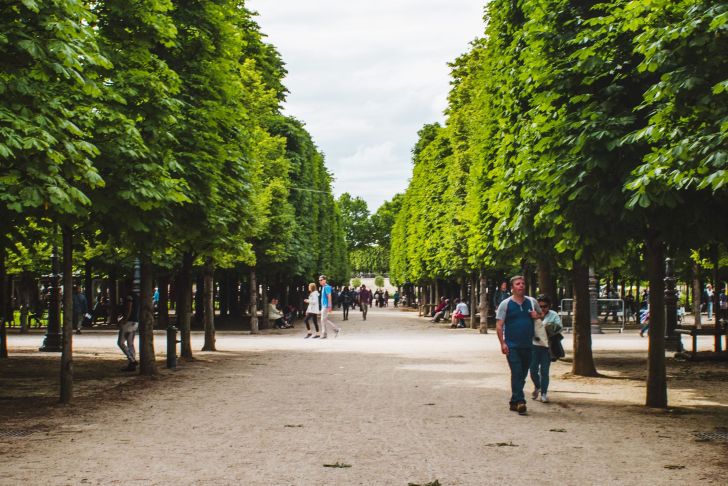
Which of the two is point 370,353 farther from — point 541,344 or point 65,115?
point 65,115

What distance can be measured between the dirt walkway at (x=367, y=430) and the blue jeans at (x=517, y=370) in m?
0.37

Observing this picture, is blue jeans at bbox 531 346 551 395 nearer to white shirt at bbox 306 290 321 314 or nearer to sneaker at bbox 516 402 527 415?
sneaker at bbox 516 402 527 415

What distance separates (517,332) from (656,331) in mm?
2121

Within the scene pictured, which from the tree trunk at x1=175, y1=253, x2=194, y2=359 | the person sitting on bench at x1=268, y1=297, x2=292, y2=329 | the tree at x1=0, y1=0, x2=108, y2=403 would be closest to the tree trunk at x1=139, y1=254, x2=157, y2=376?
the tree trunk at x1=175, y1=253, x2=194, y2=359

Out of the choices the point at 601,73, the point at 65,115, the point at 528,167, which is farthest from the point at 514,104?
the point at 65,115

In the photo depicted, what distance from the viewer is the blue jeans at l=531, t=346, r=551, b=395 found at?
45.4ft

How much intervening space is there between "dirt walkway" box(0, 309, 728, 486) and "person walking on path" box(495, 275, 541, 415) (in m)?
0.51

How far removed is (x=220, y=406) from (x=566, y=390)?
632cm

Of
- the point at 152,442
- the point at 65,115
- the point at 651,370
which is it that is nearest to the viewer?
the point at 152,442

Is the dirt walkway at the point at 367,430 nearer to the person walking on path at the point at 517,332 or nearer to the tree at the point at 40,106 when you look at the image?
the person walking on path at the point at 517,332

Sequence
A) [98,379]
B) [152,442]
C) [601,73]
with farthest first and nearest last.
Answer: [98,379] → [601,73] → [152,442]

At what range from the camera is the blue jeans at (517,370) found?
12727mm

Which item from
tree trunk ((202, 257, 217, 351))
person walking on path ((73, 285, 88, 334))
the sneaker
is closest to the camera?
the sneaker

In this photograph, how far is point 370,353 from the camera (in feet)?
83.3
